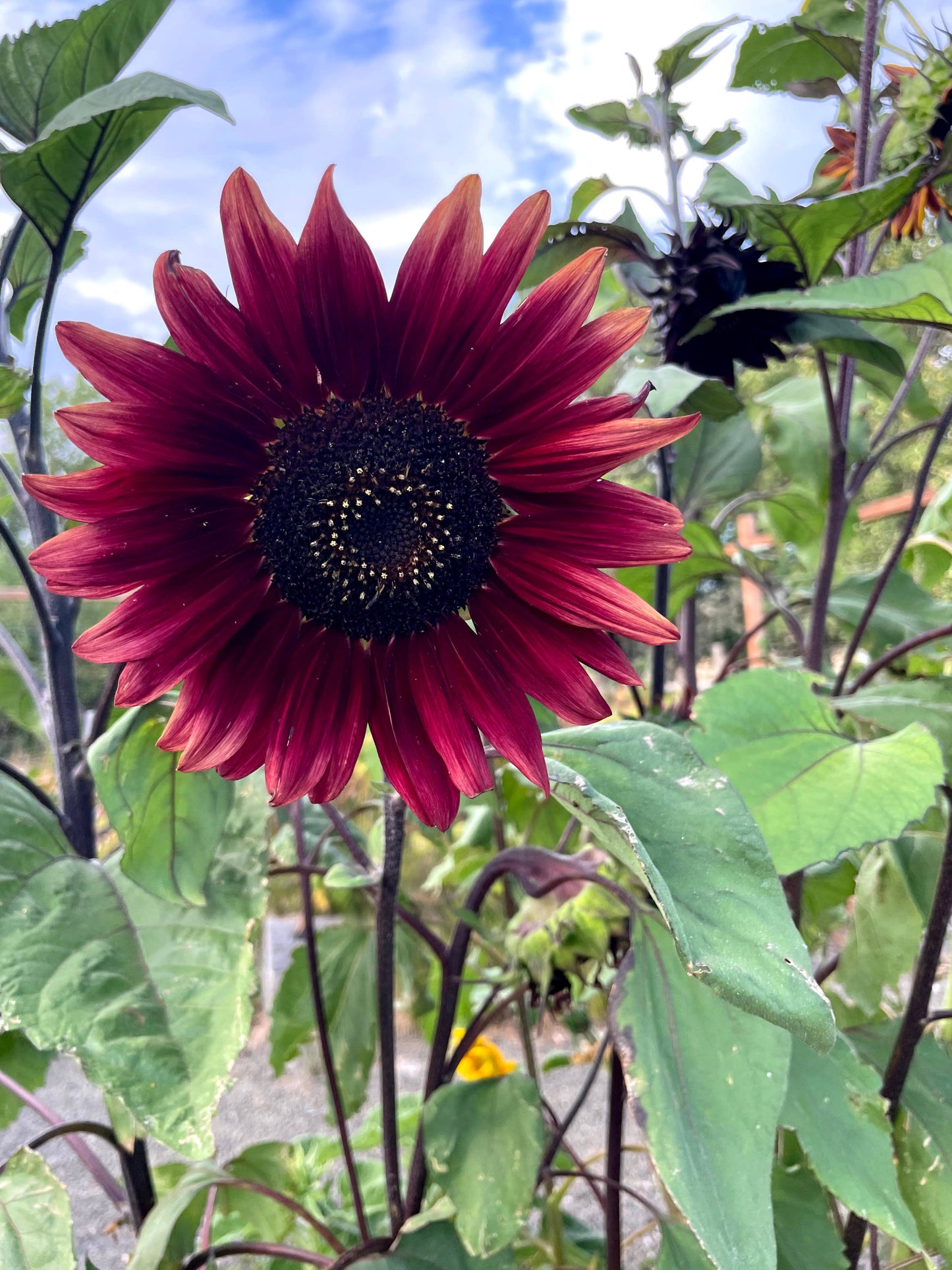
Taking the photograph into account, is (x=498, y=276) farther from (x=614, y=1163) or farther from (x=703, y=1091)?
(x=614, y=1163)

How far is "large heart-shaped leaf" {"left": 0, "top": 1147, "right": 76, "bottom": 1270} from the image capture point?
1.27 ft

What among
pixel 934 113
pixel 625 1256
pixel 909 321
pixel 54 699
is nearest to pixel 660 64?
pixel 934 113

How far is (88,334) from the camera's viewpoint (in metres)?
0.31

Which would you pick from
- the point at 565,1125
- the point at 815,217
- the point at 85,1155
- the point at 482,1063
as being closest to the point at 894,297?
the point at 815,217

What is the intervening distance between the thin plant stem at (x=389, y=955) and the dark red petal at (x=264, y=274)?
0.62ft

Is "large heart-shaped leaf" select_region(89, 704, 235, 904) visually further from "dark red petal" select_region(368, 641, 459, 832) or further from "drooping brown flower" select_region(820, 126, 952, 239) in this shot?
"drooping brown flower" select_region(820, 126, 952, 239)

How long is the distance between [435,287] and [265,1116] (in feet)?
6.32

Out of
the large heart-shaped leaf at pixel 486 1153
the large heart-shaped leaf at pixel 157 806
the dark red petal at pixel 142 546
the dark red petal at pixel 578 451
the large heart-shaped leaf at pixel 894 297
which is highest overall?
the large heart-shaped leaf at pixel 894 297

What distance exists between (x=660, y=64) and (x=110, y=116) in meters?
0.35

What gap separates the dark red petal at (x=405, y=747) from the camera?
0.36m

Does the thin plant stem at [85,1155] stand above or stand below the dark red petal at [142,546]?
below

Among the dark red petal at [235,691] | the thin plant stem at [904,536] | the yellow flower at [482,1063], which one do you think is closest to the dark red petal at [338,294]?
the dark red petal at [235,691]

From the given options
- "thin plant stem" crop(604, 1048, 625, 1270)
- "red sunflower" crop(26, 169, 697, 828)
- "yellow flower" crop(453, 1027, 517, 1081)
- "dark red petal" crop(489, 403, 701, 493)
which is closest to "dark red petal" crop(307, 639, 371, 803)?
"red sunflower" crop(26, 169, 697, 828)

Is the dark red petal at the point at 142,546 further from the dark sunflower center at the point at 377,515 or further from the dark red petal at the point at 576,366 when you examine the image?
the dark red petal at the point at 576,366
